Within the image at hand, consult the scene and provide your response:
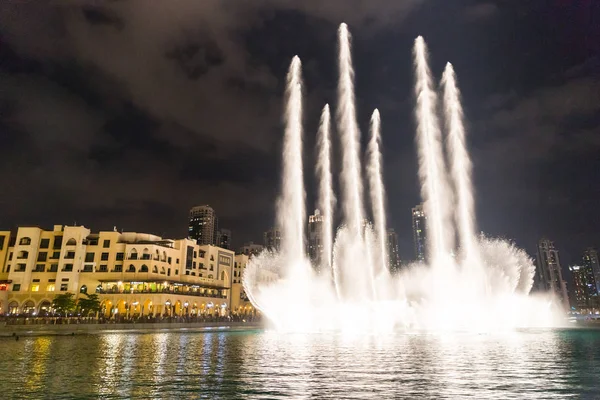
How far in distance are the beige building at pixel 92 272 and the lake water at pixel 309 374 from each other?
79.7m

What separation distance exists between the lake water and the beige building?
79699 mm

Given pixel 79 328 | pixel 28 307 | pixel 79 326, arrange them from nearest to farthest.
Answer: pixel 79 328
pixel 79 326
pixel 28 307

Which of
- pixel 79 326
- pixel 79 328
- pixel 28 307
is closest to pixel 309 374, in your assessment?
pixel 79 328

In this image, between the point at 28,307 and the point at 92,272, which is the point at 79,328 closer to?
the point at 92,272

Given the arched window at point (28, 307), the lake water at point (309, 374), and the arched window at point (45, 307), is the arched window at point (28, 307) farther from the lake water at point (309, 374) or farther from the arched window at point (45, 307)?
the lake water at point (309, 374)

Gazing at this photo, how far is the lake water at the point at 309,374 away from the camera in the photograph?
683 inches

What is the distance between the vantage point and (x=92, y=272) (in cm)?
11138

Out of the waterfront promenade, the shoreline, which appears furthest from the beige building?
the shoreline

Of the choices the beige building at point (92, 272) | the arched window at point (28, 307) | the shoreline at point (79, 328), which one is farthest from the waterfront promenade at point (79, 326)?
the arched window at point (28, 307)

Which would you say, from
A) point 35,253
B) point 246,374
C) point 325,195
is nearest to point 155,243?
point 35,253

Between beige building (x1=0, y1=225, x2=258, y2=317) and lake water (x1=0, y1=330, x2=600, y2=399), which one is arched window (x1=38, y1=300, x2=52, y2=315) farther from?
lake water (x1=0, y1=330, x2=600, y2=399)

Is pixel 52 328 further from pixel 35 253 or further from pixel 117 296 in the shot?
pixel 35 253

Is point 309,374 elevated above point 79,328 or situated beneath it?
situated beneath

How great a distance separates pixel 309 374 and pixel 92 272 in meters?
103
